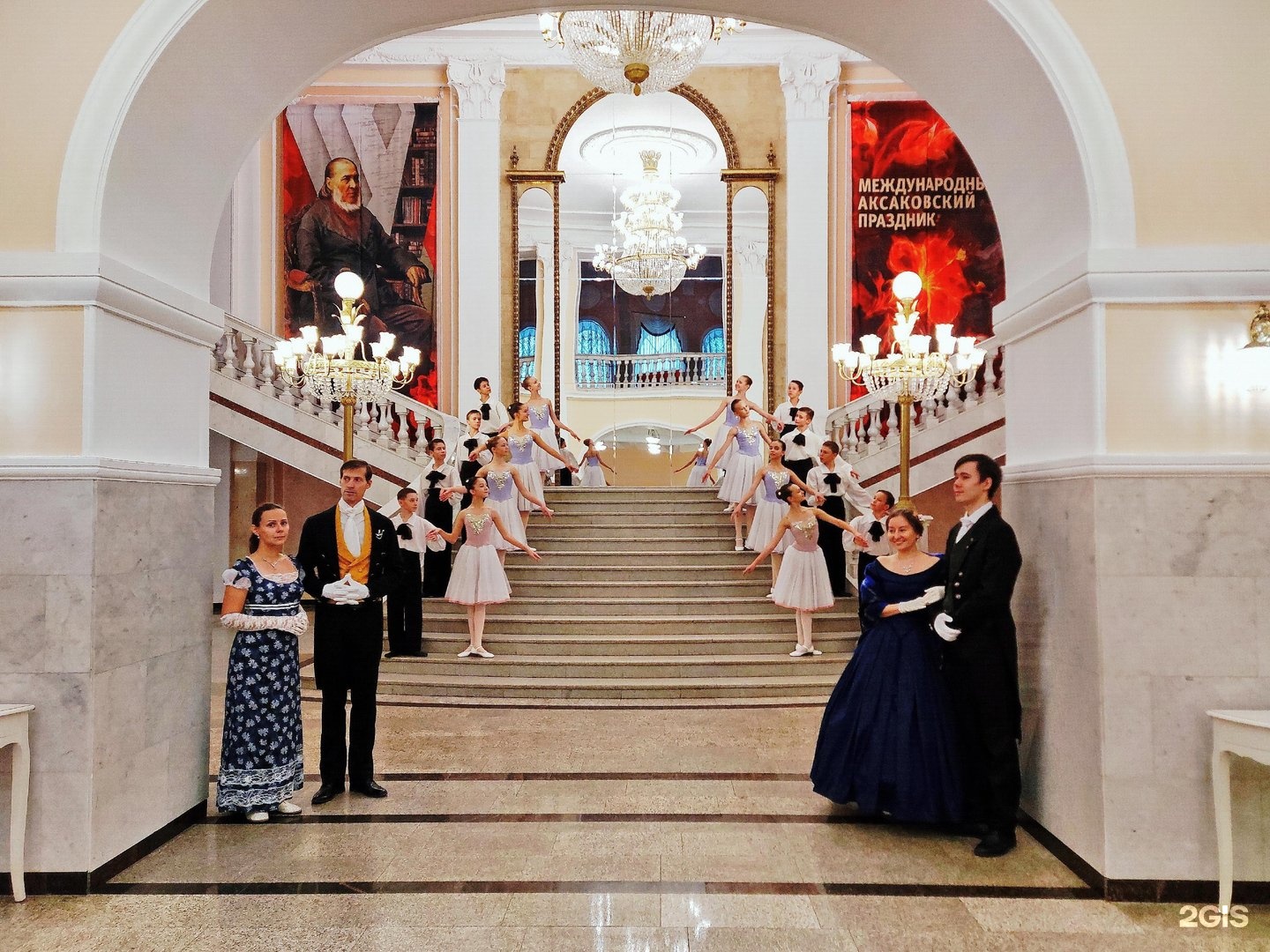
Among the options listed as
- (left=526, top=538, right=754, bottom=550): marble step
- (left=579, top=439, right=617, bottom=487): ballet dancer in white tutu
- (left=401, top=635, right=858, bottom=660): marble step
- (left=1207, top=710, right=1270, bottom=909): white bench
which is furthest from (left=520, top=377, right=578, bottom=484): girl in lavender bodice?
(left=1207, top=710, right=1270, bottom=909): white bench

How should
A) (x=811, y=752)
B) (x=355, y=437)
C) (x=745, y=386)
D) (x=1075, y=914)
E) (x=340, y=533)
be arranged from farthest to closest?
(x=355, y=437) < (x=745, y=386) < (x=811, y=752) < (x=340, y=533) < (x=1075, y=914)

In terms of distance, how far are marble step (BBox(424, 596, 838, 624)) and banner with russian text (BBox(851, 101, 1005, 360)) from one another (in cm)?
665

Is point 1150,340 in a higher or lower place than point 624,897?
higher

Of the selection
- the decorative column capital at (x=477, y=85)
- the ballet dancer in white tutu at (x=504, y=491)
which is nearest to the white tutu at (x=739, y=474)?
the ballet dancer in white tutu at (x=504, y=491)

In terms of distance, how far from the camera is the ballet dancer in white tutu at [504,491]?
336 inches

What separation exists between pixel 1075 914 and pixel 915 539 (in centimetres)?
175

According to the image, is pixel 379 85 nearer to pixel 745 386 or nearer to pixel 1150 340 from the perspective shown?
pixel 745 386

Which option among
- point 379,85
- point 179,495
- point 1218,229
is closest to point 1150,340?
point 1218,229

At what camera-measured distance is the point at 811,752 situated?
18.7 feet

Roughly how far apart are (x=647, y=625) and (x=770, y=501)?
201 centimetres

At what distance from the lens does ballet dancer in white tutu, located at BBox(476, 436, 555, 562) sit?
28.0 ft

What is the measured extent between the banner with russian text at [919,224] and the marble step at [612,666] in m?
7.59

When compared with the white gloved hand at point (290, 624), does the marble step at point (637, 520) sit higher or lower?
higher

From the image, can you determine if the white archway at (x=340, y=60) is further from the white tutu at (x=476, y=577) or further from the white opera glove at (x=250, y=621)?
the white tutu at (x=476, y=577)
